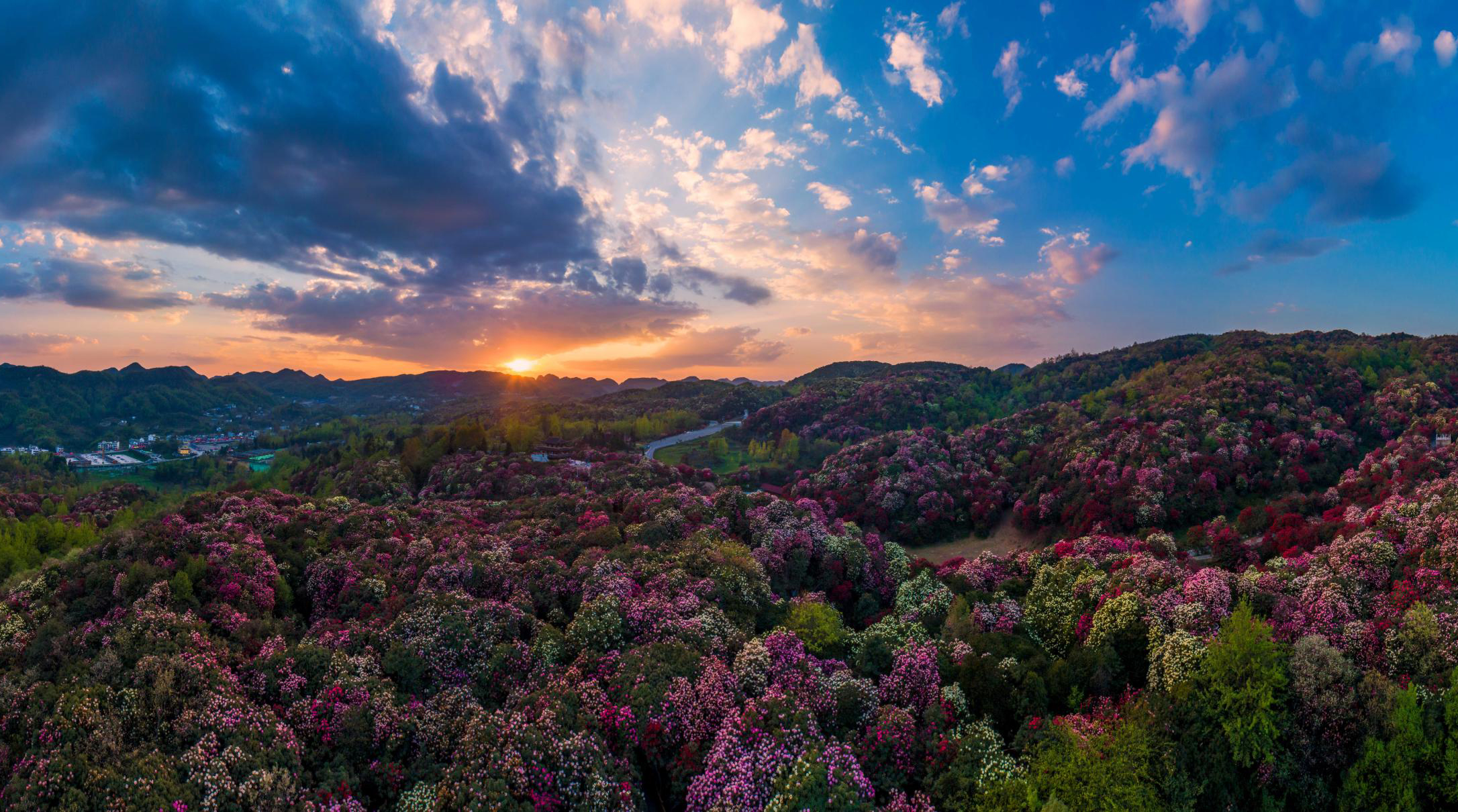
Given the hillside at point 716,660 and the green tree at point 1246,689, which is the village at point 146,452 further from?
the green tree at point 1246,689

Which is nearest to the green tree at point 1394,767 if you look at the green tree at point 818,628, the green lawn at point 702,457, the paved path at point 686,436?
the green tree at point 818,628

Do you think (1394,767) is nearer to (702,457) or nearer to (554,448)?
(554,448)

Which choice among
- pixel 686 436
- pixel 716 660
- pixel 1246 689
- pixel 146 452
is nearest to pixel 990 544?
pixel 1246 689

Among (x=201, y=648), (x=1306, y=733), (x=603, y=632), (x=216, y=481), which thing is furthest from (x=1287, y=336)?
(x=216, y=481)

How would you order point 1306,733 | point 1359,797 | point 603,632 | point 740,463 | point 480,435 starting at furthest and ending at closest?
1. point 740,463
2. point 480,435
3. point 603,632
4. point 1306,733
5. point 1359,797

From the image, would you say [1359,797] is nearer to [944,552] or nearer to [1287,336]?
[944,552]
